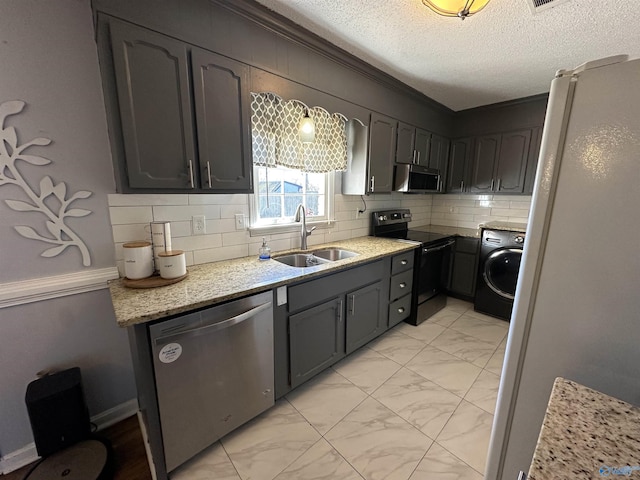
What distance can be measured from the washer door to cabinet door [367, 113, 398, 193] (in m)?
1.46

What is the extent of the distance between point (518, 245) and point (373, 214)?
157 centimetres

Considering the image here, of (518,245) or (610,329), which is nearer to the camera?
(610,329)

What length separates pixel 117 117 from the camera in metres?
1.26

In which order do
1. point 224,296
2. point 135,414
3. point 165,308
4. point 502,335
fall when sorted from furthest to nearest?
point 502,335 < point 135,414 < point 224,296 < point 165,308

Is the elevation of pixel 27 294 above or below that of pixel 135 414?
above

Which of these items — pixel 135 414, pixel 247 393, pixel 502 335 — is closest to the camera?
pixel 247 393

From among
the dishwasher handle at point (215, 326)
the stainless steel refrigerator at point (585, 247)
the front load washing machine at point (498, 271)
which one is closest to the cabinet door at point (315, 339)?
the dishwasher handle at point (215, 326)

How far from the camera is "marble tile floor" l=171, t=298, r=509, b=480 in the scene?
142 centimetres

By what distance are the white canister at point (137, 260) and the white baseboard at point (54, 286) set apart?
0.56 ft

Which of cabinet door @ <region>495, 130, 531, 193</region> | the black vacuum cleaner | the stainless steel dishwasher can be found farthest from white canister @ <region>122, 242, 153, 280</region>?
cabinet door @ <region>495, 130, 531, 193</region>

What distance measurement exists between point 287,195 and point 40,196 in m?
1.55

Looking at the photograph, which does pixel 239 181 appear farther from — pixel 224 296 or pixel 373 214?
pixel 373 214

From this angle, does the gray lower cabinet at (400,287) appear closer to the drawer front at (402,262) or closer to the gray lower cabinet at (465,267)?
the drawer front at (402,262)

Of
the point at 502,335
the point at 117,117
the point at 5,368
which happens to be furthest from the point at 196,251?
the point at 502,335
